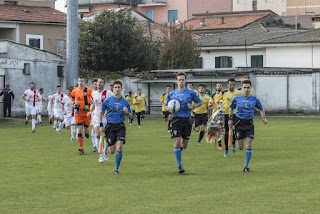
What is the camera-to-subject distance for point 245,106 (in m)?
20.9

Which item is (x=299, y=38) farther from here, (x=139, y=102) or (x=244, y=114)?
(x=244, y=114)

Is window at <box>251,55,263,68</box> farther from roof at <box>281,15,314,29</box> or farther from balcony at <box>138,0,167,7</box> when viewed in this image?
balcony at <box>138,0,167,7</box>

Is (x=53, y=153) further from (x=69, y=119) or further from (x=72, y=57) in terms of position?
(x=72, y=57)

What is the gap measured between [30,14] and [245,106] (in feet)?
173

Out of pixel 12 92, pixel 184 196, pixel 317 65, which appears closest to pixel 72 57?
pixel 12 92

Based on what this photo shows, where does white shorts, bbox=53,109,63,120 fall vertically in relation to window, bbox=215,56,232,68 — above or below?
below

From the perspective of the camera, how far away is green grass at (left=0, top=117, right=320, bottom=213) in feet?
47.2

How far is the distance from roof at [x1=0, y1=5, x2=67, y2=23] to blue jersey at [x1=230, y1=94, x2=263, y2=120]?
49.3 m

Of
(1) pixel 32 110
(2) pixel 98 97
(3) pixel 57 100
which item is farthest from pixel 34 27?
(2) pixel 98 97

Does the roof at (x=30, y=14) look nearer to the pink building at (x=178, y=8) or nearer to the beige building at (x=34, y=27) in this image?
the beige building at (x=34, y=27)

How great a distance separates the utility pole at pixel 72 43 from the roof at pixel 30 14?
13.1m

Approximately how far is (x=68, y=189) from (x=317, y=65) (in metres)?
51.9

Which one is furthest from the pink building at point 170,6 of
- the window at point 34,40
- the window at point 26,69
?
the window at point 26,69

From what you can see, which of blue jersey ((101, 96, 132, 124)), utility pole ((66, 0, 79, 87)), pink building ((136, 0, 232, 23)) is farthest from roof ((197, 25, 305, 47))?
blue jersey ((101, 96, 132, 124))
